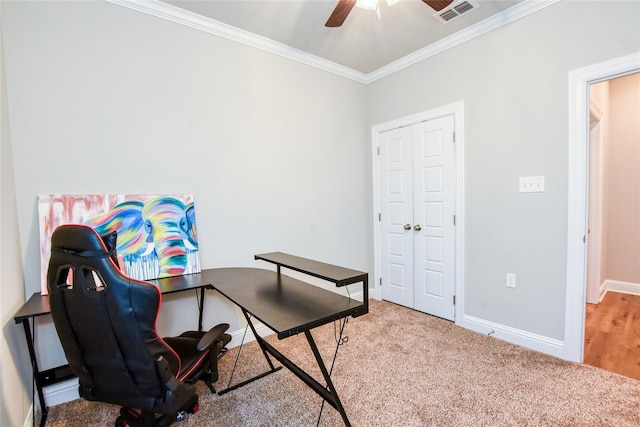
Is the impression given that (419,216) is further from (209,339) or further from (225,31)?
(225,31)

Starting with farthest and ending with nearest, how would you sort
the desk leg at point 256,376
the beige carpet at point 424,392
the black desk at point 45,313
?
the desk leg at point 256,376 < the beige carpet at point 424,392 < the black desk at point 45,313

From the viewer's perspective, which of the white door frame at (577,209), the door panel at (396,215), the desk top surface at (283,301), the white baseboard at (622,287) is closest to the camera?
the desk top surface at (283,301)

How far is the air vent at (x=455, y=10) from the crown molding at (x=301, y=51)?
0.27m

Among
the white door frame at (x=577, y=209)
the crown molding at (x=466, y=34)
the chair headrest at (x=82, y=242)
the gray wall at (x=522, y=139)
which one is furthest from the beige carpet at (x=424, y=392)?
the crown molding at (x=466, y=34)

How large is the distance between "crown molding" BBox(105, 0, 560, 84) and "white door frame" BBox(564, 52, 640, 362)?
2.32 feet

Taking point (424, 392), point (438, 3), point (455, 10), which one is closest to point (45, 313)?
point (424, 392)

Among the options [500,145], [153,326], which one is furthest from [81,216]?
[500,145]

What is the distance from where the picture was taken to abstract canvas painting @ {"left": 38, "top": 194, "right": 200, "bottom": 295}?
1949mm

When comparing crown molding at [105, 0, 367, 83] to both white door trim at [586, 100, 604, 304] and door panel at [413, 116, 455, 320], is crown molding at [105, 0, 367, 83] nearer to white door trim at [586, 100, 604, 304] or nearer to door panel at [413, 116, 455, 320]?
door panel at [413, 116, 455, 320]

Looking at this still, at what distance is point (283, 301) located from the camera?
1.65 m

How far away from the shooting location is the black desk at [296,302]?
4.58ft

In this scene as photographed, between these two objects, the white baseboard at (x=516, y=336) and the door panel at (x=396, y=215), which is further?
the door panel at (x=396, y=215)

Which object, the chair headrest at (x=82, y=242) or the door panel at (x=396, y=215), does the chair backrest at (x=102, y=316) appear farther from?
the door panel at (x=396, y=215)

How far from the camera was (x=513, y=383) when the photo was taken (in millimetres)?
2051
